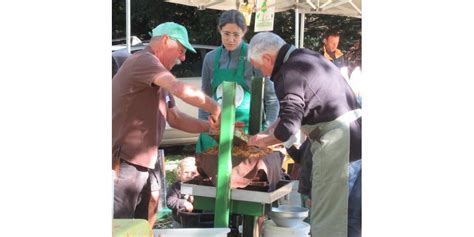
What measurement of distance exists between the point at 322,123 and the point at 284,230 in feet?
1.99

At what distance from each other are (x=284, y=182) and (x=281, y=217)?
30 centimetres

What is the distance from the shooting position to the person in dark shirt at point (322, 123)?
3467 millimetres

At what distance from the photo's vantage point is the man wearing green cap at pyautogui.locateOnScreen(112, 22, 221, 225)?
343cm

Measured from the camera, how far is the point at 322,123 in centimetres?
354

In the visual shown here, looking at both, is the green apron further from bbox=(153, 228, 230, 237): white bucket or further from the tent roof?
the tent roof

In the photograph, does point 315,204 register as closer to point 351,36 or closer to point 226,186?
point 226,186

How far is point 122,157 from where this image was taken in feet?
11.5

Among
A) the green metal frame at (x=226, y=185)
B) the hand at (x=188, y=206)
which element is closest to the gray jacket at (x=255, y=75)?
the hand at (x=188, y=206)

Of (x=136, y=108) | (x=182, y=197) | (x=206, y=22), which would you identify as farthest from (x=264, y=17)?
(x=206, y=22)

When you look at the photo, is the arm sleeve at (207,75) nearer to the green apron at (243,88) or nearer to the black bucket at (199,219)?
the green apron at (243,88)

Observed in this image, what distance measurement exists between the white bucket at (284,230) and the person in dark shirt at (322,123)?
200 mm
